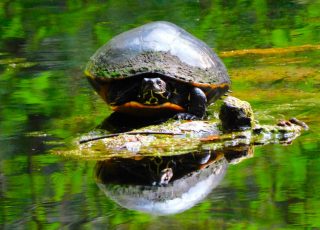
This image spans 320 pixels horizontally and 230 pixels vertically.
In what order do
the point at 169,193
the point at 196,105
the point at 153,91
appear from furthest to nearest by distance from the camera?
1. the point at 196,105
2. the point at 153,91
3. the point at 169,193

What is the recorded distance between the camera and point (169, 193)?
165 inches

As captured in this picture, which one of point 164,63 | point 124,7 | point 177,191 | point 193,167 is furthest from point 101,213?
point 124,7

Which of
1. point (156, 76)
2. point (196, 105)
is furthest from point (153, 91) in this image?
point (196, 105)

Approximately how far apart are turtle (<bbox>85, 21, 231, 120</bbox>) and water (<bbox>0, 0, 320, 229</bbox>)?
1.15 feet

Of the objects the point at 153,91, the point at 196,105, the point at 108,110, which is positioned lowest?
the point at 108,110

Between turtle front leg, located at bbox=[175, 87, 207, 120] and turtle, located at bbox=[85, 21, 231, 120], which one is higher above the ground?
turtle, located at bbox=[85, 21, 231, 120]

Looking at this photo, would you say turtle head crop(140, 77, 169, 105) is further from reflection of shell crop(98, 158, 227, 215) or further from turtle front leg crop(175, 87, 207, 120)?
reflection of shell crop(98, 158, 227, 215)

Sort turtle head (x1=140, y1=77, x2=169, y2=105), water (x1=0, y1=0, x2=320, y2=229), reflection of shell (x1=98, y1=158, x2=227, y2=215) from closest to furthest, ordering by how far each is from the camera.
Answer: water (x1=0, y1=0, x2=320, y2=229)
reflection of shell (x1=98, y1=158, x2=227, y2=215)
turtle head (x1=140, y1=77, x2=169, y2=105)

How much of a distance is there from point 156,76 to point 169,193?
1572mm

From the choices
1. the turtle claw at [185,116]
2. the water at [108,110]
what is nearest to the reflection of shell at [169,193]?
the water at [108,110]

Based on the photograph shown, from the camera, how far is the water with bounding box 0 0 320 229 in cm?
385

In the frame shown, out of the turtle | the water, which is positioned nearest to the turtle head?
the turtle

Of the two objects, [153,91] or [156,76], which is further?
[156,76]

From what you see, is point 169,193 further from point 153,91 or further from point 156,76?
point 156,76
